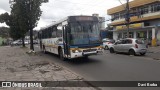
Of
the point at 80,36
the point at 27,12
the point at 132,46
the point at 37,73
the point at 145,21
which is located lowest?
the point at 37,73

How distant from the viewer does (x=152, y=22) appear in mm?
36062

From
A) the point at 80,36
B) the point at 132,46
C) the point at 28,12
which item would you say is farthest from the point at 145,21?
the point at 80,36

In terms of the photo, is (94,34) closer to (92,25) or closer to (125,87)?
(92,25)

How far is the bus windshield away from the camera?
43.1ft

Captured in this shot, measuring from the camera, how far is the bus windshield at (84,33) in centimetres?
1313

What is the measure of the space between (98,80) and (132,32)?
112 ft

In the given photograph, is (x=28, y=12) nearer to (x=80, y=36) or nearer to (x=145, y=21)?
(x=80, y=36)

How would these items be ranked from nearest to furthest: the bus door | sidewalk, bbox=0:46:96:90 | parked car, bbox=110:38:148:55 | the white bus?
1. sidewalk, bbox=0:46:96:90
2. the white bus
3. the bus door
4. parked car, bbox=110:38:148:55

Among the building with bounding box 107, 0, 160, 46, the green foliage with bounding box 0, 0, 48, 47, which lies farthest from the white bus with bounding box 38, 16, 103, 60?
the building with bounding box 107, 0, 160, 46

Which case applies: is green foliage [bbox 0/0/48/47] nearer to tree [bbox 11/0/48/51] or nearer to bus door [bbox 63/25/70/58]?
tree [bbox 11/0/48/51]

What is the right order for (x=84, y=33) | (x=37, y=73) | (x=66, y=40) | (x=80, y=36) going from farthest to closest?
(x=66, y=40)
(x=84, y=33)
(x=80, y=36)
(x=37, y=73)

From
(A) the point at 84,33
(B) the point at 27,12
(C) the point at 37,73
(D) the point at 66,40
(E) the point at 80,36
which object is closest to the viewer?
(C) the point at 37,73

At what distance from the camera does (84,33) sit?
13.4 m

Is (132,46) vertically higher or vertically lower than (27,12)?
lower
